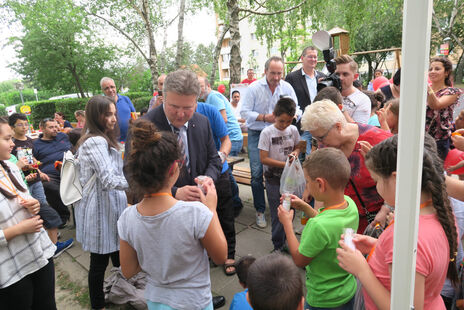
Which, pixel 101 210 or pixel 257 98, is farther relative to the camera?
pixel 257 98

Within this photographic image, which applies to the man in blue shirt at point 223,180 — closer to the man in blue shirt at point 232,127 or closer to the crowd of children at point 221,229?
the crowd of children at point 221,229

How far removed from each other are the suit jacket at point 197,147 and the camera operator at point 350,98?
1.68 meters

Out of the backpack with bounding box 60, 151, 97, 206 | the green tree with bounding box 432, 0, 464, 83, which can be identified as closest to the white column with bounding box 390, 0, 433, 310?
the backpack with bounding box 60, 151, 97, 206

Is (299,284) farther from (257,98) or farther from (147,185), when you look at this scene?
(257,98)

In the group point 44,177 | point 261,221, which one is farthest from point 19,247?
point 44,177

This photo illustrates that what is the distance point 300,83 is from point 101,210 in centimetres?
337

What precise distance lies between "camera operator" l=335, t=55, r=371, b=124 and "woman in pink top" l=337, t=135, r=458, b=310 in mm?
2116

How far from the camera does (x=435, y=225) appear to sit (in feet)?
3.56

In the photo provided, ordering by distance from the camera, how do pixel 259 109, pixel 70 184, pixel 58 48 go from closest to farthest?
pixel 70 184 → pixel 259 109 → pixel 58 48

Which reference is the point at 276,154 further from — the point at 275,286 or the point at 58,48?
the point at 58,48

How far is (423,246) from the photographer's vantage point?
1.01 m

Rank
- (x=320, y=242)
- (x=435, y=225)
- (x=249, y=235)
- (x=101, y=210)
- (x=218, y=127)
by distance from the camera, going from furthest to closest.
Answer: (x=249, y=235)
(x=218, y=127)
(x=101, y=210)
(x=320, y=242)
(x=435, y=225)

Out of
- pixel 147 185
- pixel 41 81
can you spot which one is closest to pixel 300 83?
pixel 147 185

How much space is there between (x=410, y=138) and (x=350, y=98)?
9.44 ft
